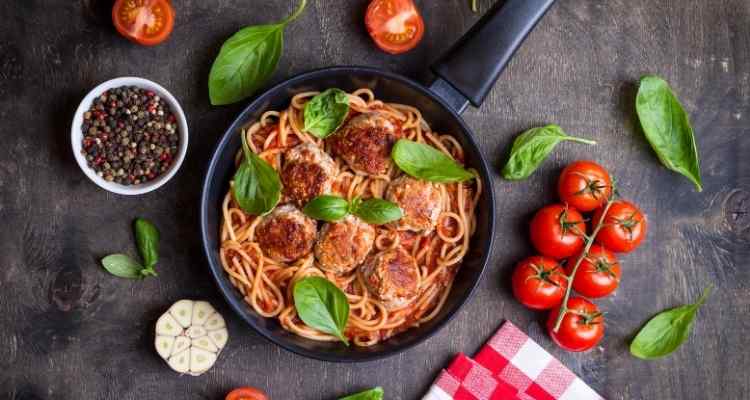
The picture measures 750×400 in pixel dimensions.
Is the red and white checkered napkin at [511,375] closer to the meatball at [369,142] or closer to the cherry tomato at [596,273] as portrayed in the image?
the cherry tomato at [596,273]

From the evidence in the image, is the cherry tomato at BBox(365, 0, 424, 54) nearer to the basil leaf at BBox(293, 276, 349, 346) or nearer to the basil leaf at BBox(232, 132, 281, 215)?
the basil leaf at BBox(232, 132, 281, 215)

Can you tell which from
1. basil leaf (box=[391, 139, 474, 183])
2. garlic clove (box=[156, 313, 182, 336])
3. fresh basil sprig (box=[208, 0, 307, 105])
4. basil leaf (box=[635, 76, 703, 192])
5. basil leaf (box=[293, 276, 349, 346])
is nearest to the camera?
basil leaf (box=[293, 276, 349, 346])

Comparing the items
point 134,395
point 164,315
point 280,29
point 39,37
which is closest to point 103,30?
point 39,37

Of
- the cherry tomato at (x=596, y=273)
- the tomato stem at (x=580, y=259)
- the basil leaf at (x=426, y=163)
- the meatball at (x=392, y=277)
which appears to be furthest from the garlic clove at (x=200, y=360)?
the cherry tomato at (x=596, y=273)

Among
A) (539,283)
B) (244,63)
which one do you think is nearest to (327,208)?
(244,63)

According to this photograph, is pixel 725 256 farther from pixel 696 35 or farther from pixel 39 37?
pixel 39 37

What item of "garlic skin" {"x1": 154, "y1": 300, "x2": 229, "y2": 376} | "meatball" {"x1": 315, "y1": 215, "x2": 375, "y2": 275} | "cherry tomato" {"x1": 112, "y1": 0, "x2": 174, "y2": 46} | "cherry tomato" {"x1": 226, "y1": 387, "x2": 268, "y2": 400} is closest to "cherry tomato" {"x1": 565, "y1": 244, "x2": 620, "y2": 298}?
"meatball" {"x1": 315, "y1": 215, "x2": 375, "y2": 275}

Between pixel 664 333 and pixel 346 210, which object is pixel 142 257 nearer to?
pixel 346 210
